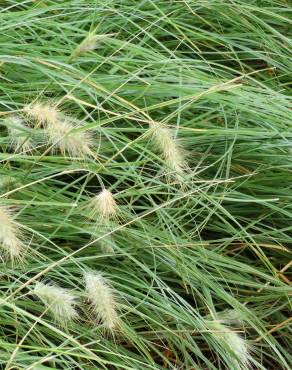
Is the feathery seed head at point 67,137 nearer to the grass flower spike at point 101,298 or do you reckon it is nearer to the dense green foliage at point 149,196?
the dense green foliage at point 149,196

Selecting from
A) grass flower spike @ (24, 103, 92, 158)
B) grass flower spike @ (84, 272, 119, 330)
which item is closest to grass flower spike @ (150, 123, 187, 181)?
grass flower spike @ (24, 103, 92, 158)

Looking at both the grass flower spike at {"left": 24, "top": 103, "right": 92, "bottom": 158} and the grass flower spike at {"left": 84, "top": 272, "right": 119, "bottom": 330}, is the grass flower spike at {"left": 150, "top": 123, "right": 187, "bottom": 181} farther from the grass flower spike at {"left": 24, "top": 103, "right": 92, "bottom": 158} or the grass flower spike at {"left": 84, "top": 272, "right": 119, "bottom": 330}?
the grass flower spike at {"left": 84, "top": 272, "right": 119, "bottom": 330}

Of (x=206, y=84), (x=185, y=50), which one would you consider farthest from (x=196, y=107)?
(x=185, y=50)

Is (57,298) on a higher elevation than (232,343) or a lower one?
higher

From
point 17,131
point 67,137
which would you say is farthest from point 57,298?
point 17,131

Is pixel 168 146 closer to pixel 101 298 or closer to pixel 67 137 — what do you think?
pixel 67 137

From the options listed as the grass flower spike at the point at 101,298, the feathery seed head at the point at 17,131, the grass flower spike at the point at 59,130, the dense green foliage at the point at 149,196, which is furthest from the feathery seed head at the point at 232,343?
the feathery seed head at the point at 17,131

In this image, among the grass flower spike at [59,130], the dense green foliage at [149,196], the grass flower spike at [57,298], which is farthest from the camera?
the dense green foliage at [149,196]

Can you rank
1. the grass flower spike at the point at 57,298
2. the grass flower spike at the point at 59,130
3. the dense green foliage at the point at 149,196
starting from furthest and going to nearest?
the dense green foliage at the point at 149,196 → the grass flower spike at the point at 59,130 → the grass flower spike at the point at 57,298
